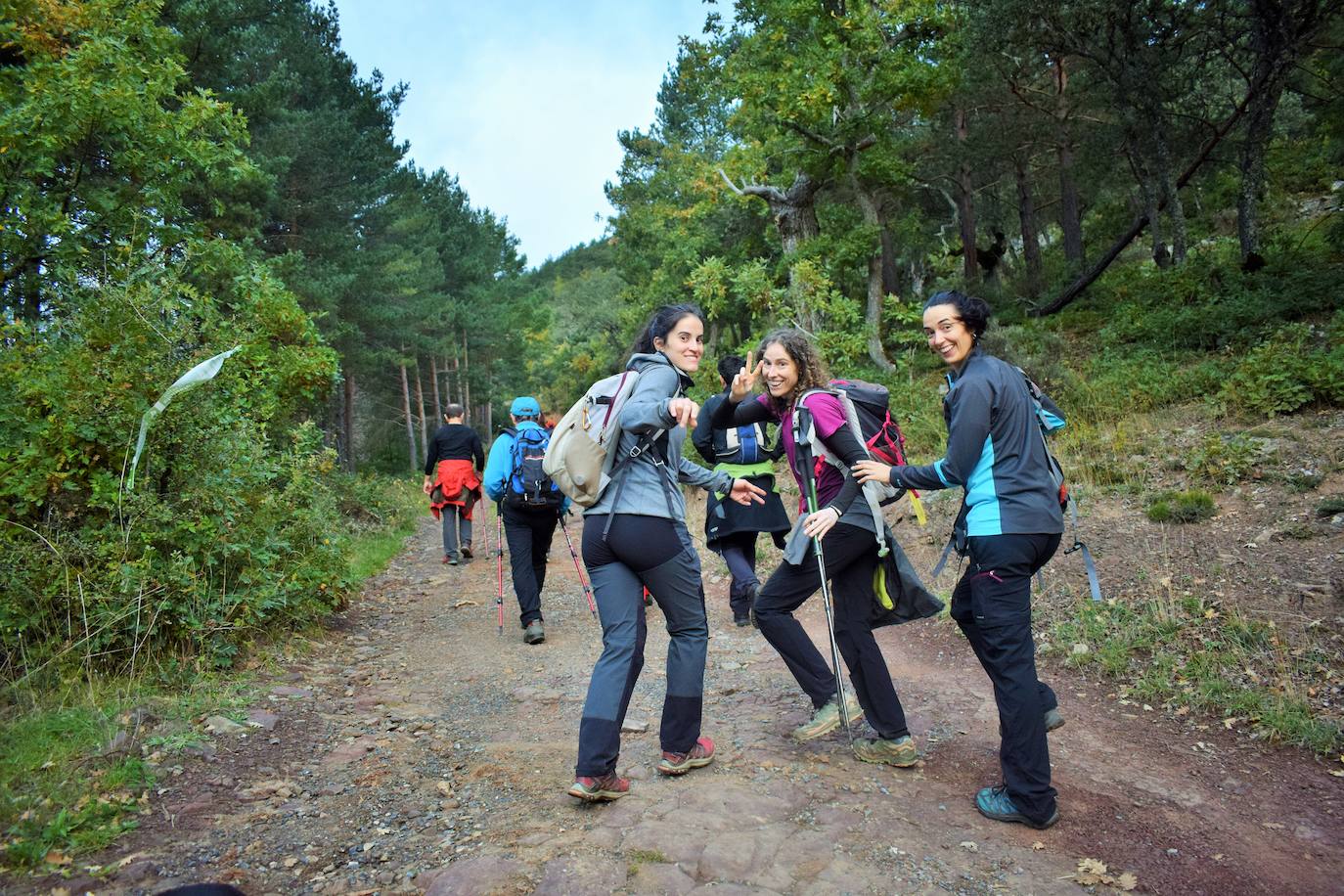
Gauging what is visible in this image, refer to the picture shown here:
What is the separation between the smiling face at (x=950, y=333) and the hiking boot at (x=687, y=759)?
7.05ft

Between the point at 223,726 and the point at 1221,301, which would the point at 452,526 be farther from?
the point at 1221,301

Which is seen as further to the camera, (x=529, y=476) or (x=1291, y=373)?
(x=1291, y=373)

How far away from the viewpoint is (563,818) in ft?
11.1

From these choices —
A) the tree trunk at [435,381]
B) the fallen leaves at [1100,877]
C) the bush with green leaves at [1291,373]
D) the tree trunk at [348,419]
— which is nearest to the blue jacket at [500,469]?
the fallen leaves at [1100,877]

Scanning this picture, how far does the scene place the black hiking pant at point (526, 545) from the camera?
22.9 ft

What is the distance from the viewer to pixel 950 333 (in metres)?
3.52

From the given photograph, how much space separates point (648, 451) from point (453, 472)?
7.60 metres

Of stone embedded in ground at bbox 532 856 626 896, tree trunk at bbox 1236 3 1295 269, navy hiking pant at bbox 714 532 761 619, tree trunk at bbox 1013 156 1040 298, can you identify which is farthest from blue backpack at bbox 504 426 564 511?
tree trunk at bbox 1013 156 1040 298

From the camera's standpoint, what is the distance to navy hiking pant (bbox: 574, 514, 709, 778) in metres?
3.47

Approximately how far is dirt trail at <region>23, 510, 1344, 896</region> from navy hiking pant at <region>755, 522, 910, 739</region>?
32cm

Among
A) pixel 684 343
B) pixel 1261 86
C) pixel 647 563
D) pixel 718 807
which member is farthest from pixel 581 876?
pixel 1261 86

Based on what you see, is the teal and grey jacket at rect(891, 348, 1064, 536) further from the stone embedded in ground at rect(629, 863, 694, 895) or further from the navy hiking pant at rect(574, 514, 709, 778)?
the stone embedded in ground at rect(629, 863, 694, 895)

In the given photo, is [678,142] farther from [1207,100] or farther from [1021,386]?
[1021,386]

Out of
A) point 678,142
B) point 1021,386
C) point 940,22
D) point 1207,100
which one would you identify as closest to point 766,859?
point 1021,386
